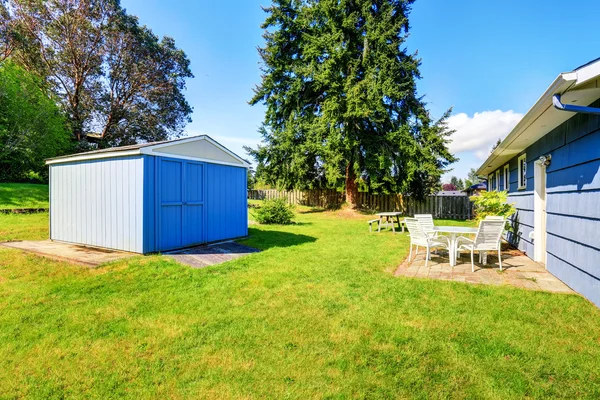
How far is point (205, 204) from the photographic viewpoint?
7.53 meters

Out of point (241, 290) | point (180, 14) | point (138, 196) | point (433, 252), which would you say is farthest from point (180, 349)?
point (180, 14)

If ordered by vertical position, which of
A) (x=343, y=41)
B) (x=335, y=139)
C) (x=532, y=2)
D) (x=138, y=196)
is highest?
(x=343, y=41)

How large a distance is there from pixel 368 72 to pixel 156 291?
50.4 feet

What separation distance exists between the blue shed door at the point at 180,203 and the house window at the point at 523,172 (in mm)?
7987

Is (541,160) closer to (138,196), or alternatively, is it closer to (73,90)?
(138,196)

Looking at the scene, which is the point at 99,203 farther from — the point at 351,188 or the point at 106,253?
the point at 351,188

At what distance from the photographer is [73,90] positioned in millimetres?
21594

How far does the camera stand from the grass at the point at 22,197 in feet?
42.6

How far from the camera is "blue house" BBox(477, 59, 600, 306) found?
343 centimetres

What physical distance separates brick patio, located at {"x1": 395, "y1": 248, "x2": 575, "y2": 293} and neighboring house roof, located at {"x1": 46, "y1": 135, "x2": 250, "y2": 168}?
526 cm

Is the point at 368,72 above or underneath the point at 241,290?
above

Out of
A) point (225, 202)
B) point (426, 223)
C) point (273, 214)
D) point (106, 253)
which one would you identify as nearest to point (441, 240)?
point (426, 223)

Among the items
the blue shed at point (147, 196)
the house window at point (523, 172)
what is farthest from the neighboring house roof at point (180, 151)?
the house window at point (523, 172)

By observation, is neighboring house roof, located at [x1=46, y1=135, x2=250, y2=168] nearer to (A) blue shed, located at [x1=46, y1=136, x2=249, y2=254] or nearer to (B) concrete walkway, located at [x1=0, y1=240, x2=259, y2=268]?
(A) blue shed, located at [x1=46, y1=136, x2=249, y2=254]
